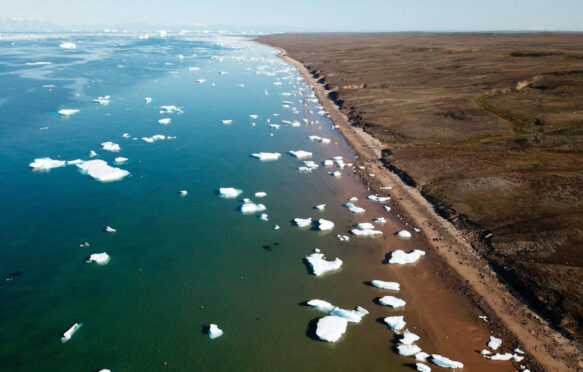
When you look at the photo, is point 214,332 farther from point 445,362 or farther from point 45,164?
point 45,164

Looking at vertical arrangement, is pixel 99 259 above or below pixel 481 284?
below

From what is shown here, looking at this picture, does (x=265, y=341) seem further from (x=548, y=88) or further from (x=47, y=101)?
(x=548, y=88)

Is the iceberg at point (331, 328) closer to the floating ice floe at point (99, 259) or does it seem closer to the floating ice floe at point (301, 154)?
the floating ice floe at point (99, 259)

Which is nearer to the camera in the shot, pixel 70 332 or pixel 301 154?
pixel 70 332

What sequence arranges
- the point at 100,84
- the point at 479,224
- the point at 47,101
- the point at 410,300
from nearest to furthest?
the point at 410,300, the point at 479,224, the point at 47,101, the point at 100,84

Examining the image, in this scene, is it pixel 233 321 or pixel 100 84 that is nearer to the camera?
pixel 233 321

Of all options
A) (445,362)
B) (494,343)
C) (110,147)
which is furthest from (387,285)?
(110,147)

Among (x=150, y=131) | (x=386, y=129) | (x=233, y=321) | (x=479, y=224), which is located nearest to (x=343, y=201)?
(x=479, y=224)

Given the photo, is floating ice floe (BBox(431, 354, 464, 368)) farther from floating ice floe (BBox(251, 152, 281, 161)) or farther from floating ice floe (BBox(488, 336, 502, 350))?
floating ice floe (BBox(251, 152, 281, 161))
